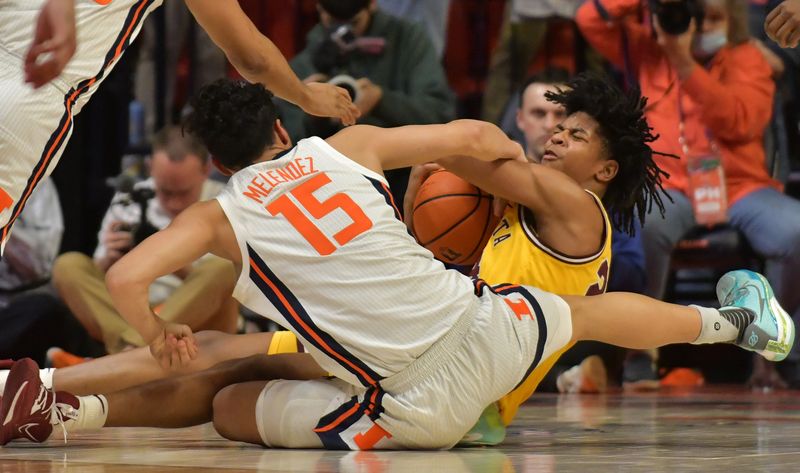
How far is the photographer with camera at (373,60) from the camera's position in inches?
277

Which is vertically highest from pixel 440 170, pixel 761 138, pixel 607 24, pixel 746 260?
pixel 440 170

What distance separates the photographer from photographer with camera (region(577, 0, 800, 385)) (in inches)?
263

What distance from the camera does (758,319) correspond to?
12.9 feet

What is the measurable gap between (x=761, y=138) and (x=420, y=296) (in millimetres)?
4196

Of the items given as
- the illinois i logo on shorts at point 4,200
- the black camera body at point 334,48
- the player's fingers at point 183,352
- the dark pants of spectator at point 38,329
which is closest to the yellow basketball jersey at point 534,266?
the player's fingers at point 183,352

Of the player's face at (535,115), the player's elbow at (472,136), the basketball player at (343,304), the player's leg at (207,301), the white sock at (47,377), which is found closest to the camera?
the basketball player at (343,304)

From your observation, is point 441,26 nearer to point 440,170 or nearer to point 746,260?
point 746,260

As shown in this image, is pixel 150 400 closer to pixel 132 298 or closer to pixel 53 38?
pixel 132 298

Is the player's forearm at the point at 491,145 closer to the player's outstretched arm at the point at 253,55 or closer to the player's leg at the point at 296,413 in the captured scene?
the player's outstretched arm at the point at 253,55

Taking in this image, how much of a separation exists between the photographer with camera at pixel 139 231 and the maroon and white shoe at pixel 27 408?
9.65ft

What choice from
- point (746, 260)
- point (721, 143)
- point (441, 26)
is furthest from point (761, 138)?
point (441, 26)

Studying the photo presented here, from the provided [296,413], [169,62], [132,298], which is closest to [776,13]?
[296,413]

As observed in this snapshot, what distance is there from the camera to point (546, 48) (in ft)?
24.9

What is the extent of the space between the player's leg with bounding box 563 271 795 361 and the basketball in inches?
21.9
